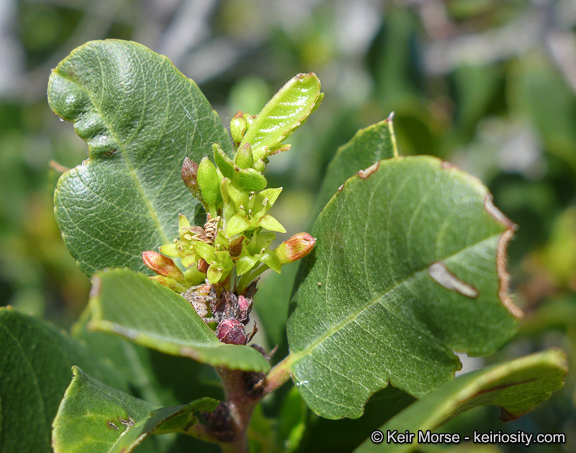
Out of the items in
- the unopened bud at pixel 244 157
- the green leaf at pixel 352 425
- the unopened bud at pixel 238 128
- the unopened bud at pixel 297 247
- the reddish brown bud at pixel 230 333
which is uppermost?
the unopened bud at pixel 238 128

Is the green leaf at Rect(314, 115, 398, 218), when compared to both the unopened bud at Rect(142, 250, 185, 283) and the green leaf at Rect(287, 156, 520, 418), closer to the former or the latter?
the green leaf at Rect(287, 156, 520, 418)

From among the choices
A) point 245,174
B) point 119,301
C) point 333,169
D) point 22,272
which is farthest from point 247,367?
point 22,272

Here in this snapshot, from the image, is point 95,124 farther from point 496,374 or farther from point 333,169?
point 496,374

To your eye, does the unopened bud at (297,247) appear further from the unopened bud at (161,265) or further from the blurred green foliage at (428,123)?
the blurred green foliage at (428,123)

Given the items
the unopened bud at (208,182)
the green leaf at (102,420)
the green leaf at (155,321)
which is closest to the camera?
the green leaf at (155,321)

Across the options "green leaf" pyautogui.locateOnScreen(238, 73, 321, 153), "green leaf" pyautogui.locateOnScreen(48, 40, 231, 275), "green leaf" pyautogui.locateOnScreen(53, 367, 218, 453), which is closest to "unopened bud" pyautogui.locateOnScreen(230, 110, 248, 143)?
"green leaf" pyautogui.locateOnScreen(238, 73, 321, 153)

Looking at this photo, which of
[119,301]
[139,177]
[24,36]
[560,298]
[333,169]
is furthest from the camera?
[24,36]

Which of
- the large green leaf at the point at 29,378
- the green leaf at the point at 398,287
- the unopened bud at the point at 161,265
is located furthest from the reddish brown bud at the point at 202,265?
the large green leaf at the point at 29,378
